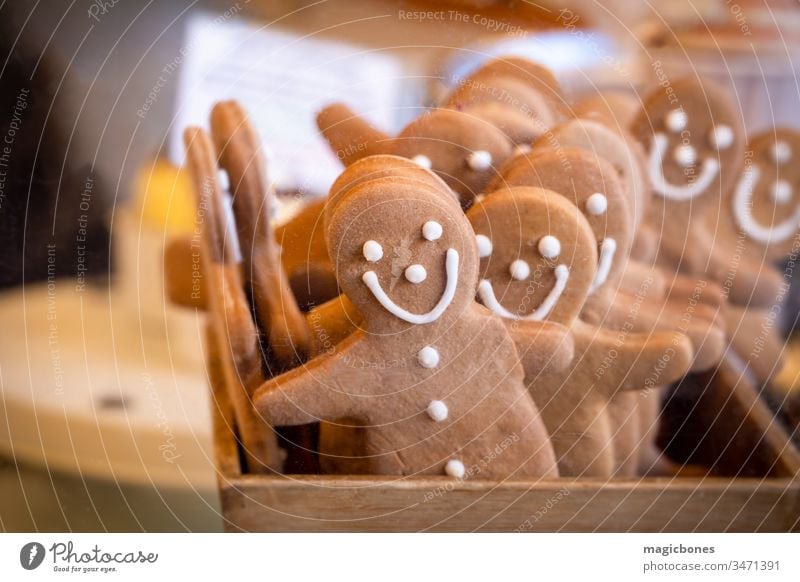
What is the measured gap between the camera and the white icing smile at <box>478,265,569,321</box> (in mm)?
447

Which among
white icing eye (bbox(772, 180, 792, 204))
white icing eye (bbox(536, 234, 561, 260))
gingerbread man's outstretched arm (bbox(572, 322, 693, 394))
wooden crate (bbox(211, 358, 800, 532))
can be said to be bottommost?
wooden crate (bbox(211, 358, 800, 532))

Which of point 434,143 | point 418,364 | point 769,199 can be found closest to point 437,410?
point 418,364

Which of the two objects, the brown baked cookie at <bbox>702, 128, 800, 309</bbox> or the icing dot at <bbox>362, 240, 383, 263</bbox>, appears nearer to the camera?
the icing dot at <bbox>362, 240, 383, 263</bbox>

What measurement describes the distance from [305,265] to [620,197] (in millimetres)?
160

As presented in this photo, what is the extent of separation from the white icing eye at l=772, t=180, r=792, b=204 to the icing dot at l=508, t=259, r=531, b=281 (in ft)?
0.55

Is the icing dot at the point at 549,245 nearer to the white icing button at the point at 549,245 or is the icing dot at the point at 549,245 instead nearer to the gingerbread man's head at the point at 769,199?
the white icing button at the point at 549,245

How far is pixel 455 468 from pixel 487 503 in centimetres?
3

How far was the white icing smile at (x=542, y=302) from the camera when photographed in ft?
1.47

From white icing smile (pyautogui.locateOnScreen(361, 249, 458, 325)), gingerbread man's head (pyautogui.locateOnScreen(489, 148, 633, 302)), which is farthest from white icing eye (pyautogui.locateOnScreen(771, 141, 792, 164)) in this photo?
white icing smile (pyautogui.locateOnScreen(361, 249, 458, 325))

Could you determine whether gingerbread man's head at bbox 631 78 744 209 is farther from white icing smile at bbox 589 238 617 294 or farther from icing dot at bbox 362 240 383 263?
icing dot at bbox 362 240 383 263

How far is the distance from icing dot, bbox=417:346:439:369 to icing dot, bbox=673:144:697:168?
18cm

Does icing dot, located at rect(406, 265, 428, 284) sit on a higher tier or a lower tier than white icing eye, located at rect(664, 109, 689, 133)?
lower

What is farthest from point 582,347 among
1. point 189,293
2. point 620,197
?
point 189,293

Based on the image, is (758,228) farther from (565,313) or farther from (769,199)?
(565,313)
